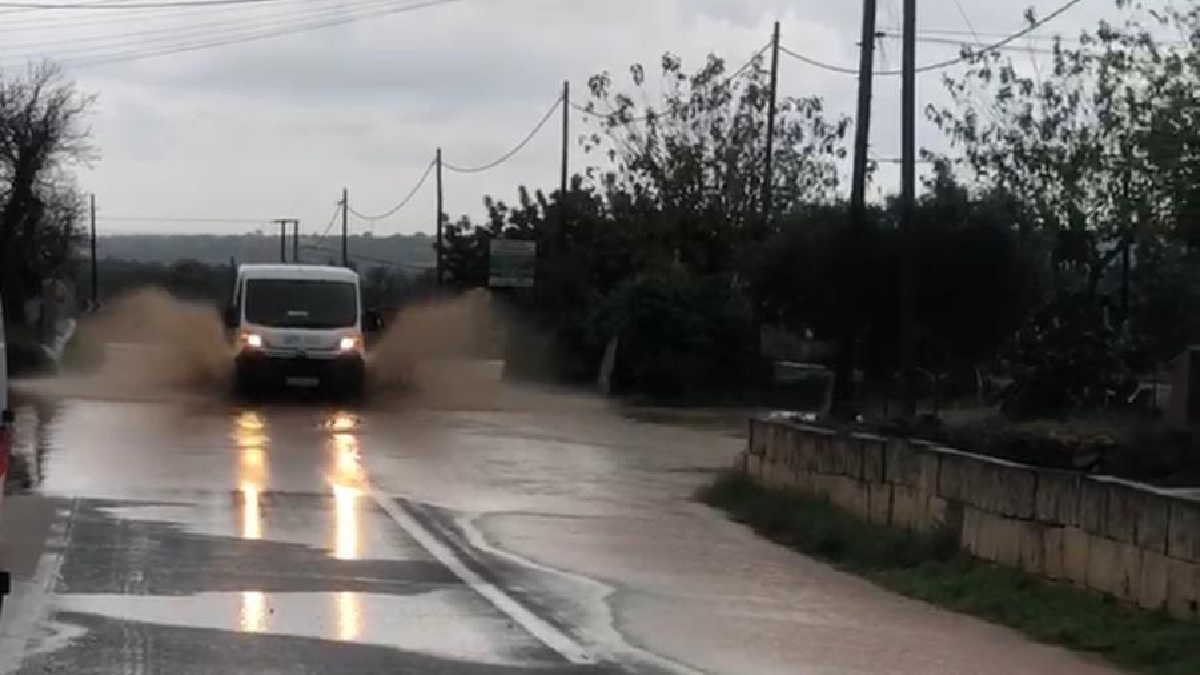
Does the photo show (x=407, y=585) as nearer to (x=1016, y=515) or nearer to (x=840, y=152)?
(x=1016, y=515)

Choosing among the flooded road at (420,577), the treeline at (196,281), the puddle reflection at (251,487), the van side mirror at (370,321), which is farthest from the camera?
the treeline at (196,281)

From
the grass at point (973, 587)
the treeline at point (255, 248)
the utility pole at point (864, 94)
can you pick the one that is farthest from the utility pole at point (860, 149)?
the treeline at point (255, 248)

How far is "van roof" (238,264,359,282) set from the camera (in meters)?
36.1

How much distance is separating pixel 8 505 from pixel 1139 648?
1055 centimetres

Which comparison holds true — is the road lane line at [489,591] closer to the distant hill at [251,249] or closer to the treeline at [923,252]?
the treeline at [923,252]

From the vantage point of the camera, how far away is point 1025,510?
46.3ft

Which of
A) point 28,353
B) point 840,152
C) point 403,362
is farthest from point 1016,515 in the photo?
point 840,152

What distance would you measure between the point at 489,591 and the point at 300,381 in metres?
22.4

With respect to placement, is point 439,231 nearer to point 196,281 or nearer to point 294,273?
point 196,281

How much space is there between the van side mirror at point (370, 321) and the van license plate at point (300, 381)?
1384 millimetres

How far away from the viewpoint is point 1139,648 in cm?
1158

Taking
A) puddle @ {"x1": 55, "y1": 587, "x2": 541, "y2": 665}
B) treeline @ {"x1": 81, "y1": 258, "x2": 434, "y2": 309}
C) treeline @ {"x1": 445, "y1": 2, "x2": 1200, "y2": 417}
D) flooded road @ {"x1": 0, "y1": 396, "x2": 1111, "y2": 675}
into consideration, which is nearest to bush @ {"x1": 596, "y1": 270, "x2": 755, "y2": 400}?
treeline @ {"x1": 445, "y1": 2, "x2": 1200, "y2": 417}

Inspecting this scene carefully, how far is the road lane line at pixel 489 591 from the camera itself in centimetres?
1150

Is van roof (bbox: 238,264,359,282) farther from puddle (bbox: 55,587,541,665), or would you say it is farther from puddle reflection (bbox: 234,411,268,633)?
puddle (bbox: 55,587,541,665)
